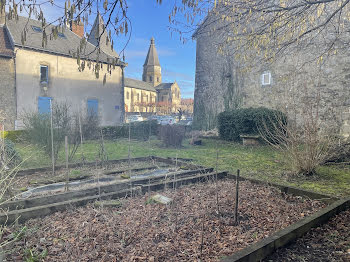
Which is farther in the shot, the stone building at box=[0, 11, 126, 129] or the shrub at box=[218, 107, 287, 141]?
the stone building at box=[0, 11, 126, 129]

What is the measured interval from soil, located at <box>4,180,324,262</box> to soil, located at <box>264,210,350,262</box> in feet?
0.99

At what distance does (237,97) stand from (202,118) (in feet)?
10.7

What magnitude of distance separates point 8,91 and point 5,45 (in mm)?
2816

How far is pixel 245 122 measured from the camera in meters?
12.2

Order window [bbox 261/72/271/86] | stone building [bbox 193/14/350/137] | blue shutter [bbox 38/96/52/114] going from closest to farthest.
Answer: stone building [bbox 193/14/350/137] < window [bbox 261/72/271/86] < blue shutter [bbox 38/96/52/114]

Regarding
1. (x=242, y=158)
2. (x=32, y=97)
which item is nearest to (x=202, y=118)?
(x=242, y=158)

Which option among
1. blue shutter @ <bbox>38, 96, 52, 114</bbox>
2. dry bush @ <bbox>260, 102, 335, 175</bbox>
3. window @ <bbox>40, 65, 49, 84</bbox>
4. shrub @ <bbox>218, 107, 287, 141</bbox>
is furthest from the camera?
window @ <bbox>40, 65, 49, 84</bbox>

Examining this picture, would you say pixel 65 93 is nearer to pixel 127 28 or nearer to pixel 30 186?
pixel 30 186

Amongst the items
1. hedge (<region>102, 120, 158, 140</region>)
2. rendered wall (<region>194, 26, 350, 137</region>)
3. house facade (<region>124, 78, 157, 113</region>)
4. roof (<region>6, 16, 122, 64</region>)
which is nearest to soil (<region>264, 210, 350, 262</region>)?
rendered wall (<region>194, 26, 350, 137</region>)

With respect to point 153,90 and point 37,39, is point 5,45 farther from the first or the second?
point 153,90

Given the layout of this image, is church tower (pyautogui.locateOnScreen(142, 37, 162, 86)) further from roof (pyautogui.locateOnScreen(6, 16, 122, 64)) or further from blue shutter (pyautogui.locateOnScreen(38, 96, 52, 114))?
blue shutter (pyautogui.locateOnScreen(38, 96, 52, 114))

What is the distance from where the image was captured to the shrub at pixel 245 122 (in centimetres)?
1175

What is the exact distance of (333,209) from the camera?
385 cm

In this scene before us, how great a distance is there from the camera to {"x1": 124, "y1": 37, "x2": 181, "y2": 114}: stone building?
173ft
